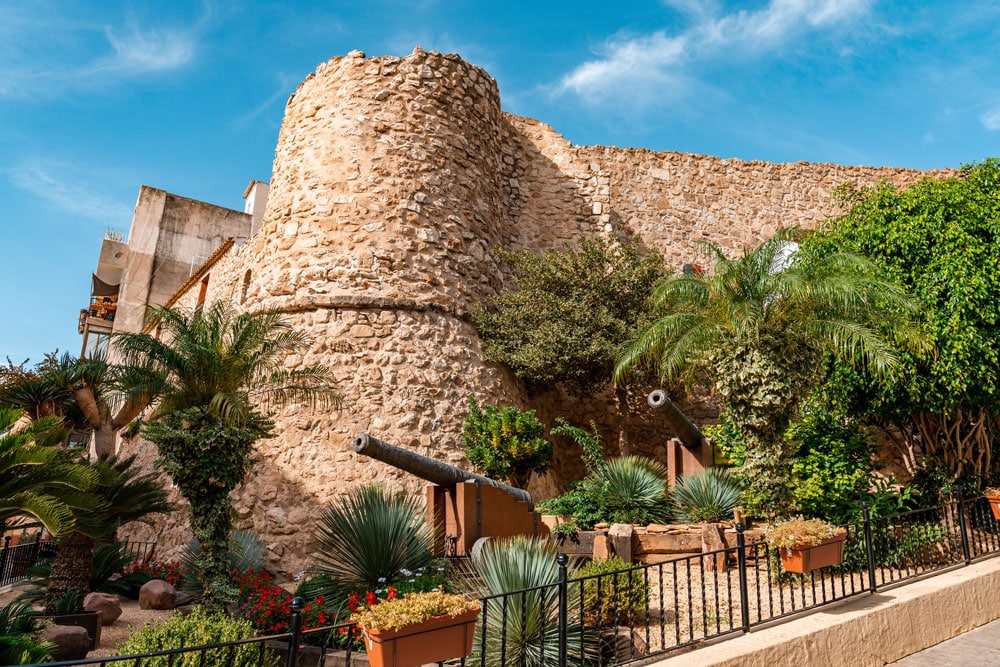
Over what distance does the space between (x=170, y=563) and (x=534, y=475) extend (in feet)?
19.7

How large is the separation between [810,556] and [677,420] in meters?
4.12

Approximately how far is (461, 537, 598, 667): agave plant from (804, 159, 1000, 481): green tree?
5585 millimetres

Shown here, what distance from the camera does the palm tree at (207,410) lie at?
26.2 feet

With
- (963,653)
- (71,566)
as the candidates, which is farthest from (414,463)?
(963,653)

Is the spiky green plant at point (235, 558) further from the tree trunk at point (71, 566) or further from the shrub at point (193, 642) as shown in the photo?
the shrub at point (193, 642)

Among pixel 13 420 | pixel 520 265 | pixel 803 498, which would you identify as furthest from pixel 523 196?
pixel 13 420

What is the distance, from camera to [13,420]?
6.89 metres

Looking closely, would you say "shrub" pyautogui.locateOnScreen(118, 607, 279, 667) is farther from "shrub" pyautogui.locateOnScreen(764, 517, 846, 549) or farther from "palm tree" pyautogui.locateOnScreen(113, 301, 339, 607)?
"shrub" pyautogui.locateOnScreen(764, 517, 846, 549)

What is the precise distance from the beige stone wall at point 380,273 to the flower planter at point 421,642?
21.4 feet

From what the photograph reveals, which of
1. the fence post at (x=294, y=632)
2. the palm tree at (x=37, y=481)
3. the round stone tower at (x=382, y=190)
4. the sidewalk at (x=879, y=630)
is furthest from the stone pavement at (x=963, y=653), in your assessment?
the round stone tower at (x=382, y=190)

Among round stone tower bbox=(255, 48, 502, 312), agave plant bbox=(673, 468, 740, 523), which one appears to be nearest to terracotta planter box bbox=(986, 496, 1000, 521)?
agave plant bbox=(673, 468, 740, 523)

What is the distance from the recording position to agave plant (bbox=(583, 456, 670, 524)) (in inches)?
382

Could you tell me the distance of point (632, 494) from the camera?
985cm

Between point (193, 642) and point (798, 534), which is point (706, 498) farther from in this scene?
point (193, 642)
